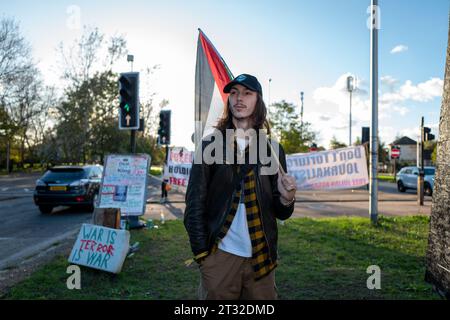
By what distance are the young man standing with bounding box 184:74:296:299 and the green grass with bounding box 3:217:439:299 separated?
6.28ft

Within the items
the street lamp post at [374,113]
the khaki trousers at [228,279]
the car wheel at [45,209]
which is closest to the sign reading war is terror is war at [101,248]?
the khaki trousers at [228,279]

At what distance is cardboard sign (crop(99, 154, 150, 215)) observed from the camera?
26.7ft

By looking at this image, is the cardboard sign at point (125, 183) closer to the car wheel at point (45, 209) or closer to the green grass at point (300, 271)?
the green grass at point (300, 271)

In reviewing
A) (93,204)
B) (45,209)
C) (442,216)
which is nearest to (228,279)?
(442,216)

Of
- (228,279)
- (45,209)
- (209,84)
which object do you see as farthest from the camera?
(45,209)

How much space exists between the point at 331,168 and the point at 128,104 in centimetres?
512

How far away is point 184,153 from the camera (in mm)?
10047

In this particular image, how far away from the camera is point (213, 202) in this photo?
7.51 feet

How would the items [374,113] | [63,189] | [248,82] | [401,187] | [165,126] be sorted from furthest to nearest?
1. [401,187]
2. [165,126]
3. [63,189]
4. [374,113]
5. [248,82]

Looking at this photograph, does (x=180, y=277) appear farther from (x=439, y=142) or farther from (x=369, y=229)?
(x=369, y=229)

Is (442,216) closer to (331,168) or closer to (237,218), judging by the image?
(237,218)

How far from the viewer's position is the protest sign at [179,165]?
9.95 m

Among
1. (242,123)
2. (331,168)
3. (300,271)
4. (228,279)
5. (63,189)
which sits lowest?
(300,271)
